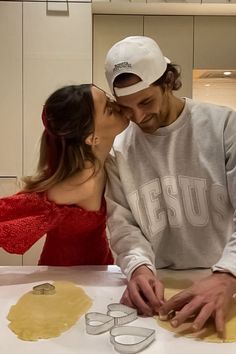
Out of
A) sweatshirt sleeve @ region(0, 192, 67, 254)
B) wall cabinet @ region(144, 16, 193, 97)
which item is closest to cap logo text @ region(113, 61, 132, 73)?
sweatshirt sleeve @ region(0, 192, 67, 254)

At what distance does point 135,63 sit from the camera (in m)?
0.92

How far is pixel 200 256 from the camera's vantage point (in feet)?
3.33

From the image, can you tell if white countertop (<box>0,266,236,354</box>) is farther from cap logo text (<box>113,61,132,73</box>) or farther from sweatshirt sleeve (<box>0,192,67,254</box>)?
cap logo text (<box>113,61,132,73</box>)

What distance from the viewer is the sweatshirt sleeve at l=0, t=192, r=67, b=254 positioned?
1009 mm

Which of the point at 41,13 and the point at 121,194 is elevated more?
the point at 41,13

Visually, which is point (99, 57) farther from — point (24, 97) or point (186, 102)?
point (186, 102)

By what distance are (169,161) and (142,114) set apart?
115mm

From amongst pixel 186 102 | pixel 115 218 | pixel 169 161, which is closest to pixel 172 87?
pixel 186 102

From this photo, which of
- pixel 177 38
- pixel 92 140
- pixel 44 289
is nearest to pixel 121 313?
pixel 44 289

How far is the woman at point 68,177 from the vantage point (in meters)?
1.01

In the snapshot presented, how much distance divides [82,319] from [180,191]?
1.18 feet

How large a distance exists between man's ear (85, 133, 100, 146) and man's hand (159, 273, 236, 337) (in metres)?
0.42

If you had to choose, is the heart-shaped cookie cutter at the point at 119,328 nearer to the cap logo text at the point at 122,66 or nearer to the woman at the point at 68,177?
the woman at the point at 68,177

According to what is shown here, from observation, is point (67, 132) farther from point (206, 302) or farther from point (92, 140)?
point (206, 302)
